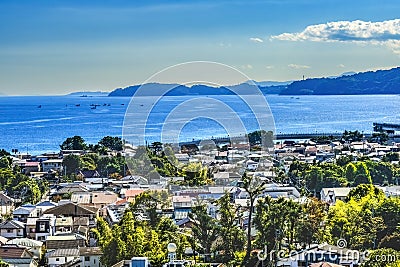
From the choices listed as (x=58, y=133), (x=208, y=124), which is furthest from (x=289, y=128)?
(x=58, y=133)

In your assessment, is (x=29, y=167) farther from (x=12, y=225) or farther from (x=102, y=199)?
(x=12, y=225)

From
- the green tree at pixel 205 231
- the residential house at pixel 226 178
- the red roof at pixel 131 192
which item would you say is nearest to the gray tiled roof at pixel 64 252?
the green tree at pixel 205 231

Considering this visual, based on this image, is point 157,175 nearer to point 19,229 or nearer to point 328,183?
point 328,183

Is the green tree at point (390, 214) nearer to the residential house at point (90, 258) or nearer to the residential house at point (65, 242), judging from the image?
the residential house at point (90, 258)

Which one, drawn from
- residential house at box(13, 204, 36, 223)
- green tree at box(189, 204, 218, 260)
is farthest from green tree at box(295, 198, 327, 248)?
residential house at box(13, 204, 36, 223)

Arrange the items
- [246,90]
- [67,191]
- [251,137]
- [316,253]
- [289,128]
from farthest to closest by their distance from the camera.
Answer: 1. [289,128]
2. [251,137]
3. [67,191]
4. [246,90]
5. [316,253]

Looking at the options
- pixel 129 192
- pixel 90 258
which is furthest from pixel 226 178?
pixel 90 258
